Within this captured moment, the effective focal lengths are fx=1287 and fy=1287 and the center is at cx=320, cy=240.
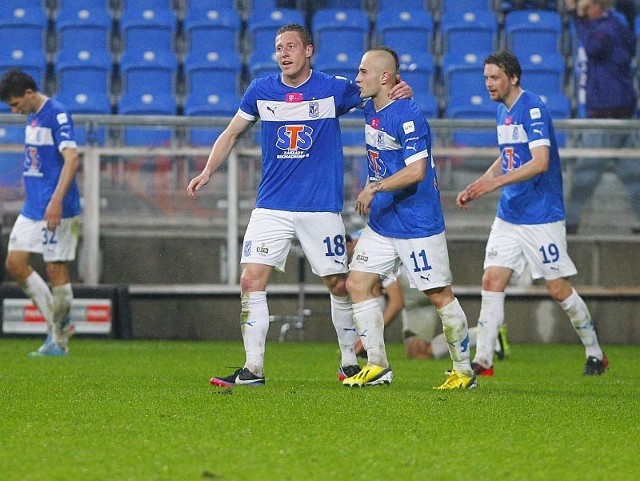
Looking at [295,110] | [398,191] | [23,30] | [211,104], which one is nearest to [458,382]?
[398,191]

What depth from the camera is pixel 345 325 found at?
25.0 ft

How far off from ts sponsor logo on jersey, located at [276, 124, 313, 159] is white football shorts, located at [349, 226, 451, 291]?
22.7 inches

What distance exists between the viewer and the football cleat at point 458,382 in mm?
7148

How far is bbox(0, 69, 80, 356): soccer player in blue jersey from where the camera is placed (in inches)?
388

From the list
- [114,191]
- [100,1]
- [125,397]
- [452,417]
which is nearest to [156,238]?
[114,191]

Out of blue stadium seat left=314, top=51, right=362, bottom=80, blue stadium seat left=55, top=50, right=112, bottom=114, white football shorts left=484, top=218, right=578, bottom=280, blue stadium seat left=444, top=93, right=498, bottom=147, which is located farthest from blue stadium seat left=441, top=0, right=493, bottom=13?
white football shorts left=484, top=218, right=578, bottom=280

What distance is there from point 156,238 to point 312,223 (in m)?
5.90

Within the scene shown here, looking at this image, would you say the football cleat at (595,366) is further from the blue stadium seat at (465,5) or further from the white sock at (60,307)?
the blue stadium seat at (465,5)

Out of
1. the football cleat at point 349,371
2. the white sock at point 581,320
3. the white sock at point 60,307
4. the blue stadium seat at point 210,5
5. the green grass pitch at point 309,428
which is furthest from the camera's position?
the blue stadium seat at point 210,5

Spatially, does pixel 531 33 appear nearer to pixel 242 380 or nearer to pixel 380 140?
pixel 380 140

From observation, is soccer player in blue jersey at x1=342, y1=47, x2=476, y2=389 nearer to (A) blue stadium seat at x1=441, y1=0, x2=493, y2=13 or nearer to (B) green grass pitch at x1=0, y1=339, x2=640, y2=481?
(B) green grass pitch at x1=0, y1=339, x2=640, y2=481

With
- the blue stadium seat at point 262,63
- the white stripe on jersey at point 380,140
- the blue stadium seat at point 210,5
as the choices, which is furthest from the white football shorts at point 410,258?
the blue stadium seat at point 210,5

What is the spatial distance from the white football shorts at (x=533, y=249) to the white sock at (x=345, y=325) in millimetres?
1494

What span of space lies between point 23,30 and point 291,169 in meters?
10.4
